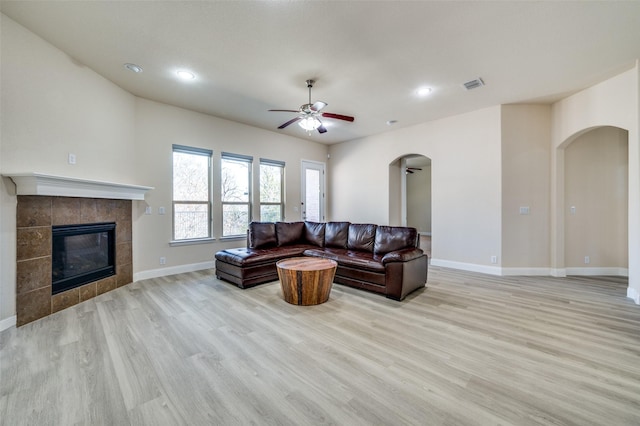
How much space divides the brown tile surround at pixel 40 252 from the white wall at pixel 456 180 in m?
5.39

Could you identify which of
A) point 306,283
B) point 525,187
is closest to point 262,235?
point 306,283

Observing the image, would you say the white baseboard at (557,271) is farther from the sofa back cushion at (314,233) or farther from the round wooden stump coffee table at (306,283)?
the round wooden stump coffee table at (306,283)

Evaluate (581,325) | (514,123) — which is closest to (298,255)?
(581,325)

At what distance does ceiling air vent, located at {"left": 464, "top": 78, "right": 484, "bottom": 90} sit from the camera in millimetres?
3715

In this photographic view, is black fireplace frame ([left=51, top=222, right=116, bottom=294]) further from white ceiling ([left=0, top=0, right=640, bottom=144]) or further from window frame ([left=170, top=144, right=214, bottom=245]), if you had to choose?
white ceiling ([left=0, top=0, right=640, bottom=144])

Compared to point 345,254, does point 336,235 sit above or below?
above

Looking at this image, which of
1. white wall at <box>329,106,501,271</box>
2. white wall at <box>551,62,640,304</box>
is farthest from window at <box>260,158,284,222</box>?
white wall at <box>551,62,640,304</box>

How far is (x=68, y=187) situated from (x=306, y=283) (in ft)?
9.73

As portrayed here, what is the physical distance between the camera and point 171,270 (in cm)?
470

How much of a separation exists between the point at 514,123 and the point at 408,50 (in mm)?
2922

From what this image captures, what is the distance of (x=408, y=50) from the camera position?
3.00 metres

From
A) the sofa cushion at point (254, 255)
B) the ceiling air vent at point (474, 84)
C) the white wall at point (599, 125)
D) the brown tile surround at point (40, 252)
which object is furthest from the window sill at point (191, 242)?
the white wall at point (599, 125)

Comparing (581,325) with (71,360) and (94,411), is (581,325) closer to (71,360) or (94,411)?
(94,411)

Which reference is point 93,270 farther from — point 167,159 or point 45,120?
point 167,159
